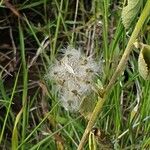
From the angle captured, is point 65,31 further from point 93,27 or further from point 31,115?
point 31,115

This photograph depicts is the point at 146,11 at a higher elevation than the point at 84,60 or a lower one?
higher

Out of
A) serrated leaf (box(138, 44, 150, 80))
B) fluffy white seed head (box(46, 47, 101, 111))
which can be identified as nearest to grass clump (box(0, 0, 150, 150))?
fluffy white seed head (box(46, 47, 101, 111))

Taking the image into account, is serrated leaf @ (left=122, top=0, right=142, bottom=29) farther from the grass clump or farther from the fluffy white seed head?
the fluffy white seed head

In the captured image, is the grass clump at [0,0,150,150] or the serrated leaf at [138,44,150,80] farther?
the grass clump at [0,0,150,150]

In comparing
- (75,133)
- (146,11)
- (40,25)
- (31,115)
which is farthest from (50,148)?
(146,11)

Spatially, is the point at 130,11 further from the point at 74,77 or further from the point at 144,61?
the point at 74,77

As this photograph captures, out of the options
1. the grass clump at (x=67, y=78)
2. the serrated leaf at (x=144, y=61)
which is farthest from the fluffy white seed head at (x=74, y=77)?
the serrated leaf at (x=144, y=61)
